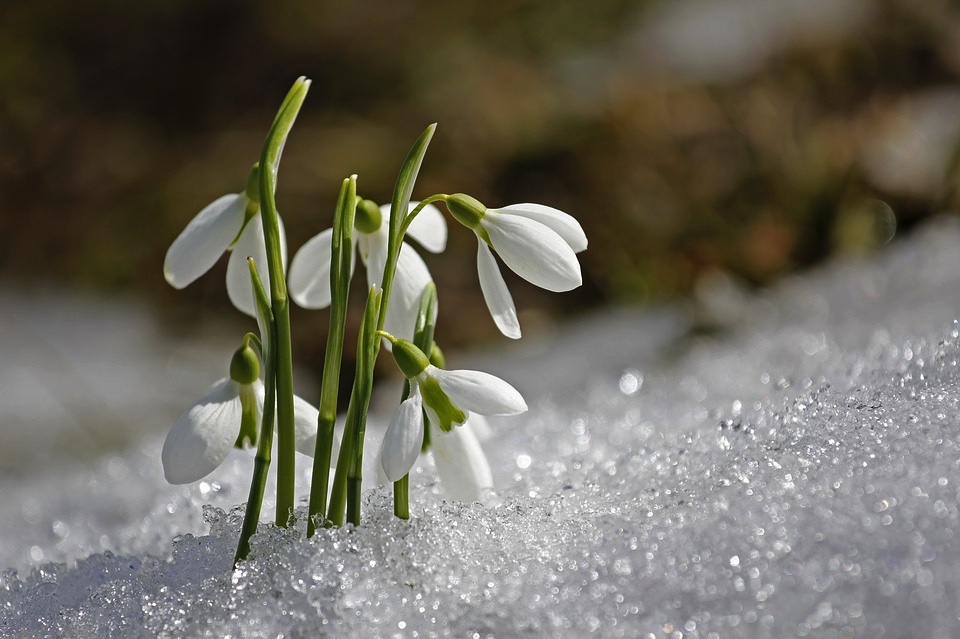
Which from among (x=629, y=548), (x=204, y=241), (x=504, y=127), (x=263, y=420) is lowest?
(x=629, y=548)

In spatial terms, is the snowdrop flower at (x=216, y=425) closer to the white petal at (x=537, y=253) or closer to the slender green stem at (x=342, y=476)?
the slender green stem at (x=342, y=476)

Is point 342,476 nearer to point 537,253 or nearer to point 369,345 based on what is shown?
point 369,345

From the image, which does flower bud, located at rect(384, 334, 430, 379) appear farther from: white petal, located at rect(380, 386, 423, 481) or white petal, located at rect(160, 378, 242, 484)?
white petal, located at rect(160, 378, 242, 484)

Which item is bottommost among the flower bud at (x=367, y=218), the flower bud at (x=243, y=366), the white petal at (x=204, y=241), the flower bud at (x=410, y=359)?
the flower bud at (x=410, y=359)

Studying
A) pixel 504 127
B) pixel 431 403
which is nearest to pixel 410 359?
pixel 431 403

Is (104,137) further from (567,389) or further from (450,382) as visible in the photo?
(450,382)

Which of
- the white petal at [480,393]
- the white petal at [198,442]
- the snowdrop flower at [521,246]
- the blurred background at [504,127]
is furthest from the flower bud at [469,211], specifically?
the blurred background at [504,127]
